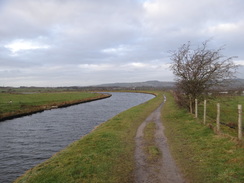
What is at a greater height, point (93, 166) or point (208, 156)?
point (208, 156)

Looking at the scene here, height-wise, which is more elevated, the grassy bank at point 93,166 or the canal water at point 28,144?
the grassy bank at point 93,166

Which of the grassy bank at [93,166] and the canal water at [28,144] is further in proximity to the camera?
the canal water at [28,144]

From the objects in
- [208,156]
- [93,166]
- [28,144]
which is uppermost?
[208,156]

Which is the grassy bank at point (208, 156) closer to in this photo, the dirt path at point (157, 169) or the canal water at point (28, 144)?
the dirt path at point (157, 169)

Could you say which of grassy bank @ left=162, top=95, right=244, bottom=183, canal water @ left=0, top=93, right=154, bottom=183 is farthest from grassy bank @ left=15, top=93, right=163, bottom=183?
canal water @ left=0, top=93, right=154, bottom=183

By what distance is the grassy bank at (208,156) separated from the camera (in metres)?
7.45

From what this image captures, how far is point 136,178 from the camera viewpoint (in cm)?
778

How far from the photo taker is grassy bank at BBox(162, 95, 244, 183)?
24.5 ft

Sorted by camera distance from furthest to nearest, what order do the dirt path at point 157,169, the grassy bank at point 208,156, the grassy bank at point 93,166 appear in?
the grassy bank at point 93,166
the dirt path at point 157,169
the grassy bank at point 208,156

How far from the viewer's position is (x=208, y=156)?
376 inches

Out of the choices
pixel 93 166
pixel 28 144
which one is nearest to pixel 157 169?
pixel 93 166

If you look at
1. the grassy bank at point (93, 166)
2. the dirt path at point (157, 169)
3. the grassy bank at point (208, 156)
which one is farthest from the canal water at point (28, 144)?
the grassy bank at point (208, 156)

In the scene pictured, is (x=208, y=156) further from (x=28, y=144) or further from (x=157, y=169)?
(x=28, y=144)

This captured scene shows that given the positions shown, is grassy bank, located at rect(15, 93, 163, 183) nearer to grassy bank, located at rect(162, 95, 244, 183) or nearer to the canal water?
grassy bank, located at rect(162, 95, 244, 183)
